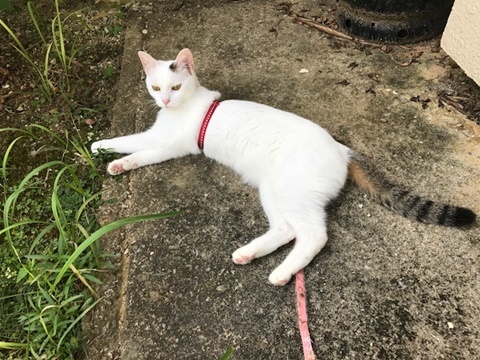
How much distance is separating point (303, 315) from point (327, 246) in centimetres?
42

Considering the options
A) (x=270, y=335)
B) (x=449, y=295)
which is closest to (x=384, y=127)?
(x=449, y=295)

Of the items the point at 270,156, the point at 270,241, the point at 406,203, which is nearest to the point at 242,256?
the point at 270,241

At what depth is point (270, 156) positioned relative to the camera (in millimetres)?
2393

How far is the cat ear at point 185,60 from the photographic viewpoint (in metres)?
2.54

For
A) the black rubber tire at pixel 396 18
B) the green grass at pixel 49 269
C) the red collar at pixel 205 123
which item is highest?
the black rubber tire at pixel 396 18

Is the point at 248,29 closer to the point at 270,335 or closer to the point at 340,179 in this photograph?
the point at 340,179

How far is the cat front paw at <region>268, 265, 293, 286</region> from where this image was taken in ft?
6.75

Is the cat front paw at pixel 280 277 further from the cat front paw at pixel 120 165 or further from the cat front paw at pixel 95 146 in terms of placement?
the cat front paw at pixel 95 146

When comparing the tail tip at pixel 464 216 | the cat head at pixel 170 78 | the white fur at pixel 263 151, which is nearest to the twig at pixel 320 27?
the white fur at pixel 263 151

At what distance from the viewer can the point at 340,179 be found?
7.45 feet

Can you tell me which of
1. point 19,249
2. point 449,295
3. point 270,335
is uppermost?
point 449,295

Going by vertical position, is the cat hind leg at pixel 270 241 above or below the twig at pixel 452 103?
below

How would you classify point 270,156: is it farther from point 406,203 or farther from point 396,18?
point 396,18

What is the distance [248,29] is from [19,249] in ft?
8.31
